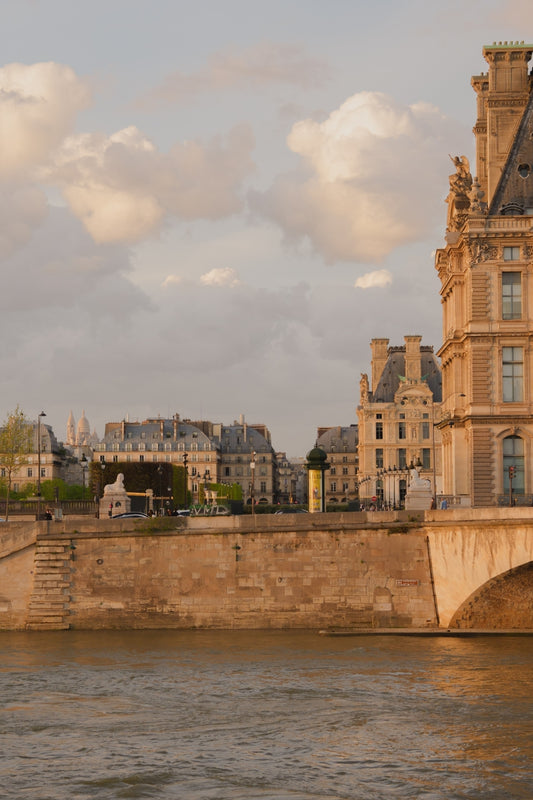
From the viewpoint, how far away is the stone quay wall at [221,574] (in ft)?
137

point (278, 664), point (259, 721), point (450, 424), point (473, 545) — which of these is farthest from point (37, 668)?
point (450, 424)

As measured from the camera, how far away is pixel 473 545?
3953 centimetres

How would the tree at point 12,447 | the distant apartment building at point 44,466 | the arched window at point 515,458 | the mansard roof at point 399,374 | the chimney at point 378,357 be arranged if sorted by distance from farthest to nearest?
the distant apartment building at point 44,466 < the chimney at point 378,357 < the mansard roof at point 399,374 < the tree at point 12,447 < the arched window at point 515,458

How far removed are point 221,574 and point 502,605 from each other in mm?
10295

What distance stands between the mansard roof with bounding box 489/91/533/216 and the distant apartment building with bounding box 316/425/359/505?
361 feet

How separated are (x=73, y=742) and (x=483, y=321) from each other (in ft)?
97.0

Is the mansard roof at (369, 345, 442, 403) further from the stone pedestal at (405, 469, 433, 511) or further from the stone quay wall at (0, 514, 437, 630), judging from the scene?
the stone quay wall at (0, 514, 437, 630)

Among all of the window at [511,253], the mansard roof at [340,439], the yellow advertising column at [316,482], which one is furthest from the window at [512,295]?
the mansard roof at [340,439]

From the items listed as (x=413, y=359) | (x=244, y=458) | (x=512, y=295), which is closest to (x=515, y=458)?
(x=512, y=295)

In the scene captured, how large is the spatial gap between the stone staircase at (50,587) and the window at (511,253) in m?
22.3

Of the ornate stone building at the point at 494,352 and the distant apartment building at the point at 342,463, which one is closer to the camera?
the ornate stone building at the point at 494,352

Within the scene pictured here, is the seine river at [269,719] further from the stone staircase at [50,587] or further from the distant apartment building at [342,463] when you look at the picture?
the distant apartment building at [342,463]

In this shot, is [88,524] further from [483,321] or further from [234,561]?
[483,321]

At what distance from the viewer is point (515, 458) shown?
49.7 m
